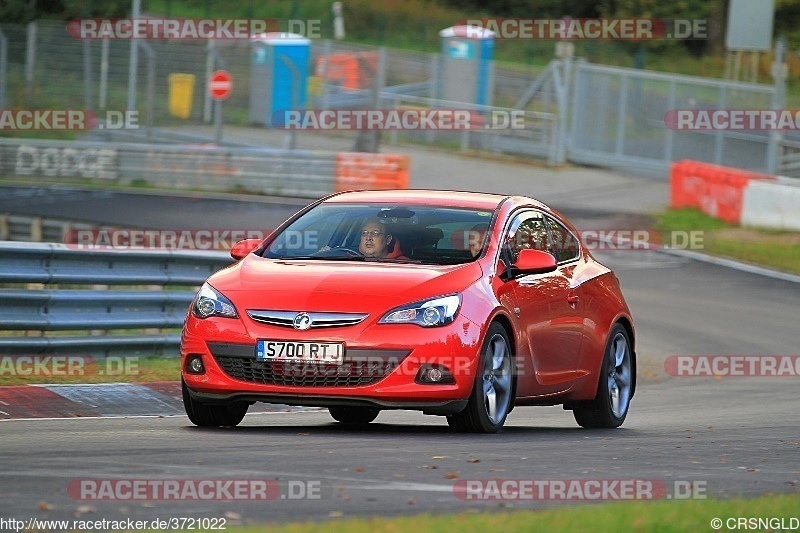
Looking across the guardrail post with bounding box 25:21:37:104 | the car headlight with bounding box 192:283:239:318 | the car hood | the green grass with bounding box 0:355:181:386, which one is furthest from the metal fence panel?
the car headlight with bounding box 192:283:239:318

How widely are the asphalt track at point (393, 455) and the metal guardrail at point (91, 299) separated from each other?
2.05m

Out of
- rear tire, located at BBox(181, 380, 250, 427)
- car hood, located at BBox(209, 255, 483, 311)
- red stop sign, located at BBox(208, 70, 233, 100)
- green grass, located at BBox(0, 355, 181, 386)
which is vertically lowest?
green grass, located at BBox(0, 355, 181, 386)

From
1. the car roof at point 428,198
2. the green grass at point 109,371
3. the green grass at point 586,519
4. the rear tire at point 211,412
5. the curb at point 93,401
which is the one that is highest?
the car roof at point 428,198

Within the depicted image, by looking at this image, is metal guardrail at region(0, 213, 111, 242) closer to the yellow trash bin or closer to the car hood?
the yellow trash bin

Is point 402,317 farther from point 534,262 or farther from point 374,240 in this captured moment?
point 534,262

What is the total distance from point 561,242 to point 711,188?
1876cm

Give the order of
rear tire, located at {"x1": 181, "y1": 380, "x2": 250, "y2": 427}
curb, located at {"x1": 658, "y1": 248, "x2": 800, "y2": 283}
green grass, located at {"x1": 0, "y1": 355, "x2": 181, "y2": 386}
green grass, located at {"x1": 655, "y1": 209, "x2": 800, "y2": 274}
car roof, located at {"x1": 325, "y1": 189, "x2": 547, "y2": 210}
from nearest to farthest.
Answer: rear tire, located at {"x1": 181, "y1": 380, "x2": 250, "y2": 427} < car roof, located at {"x1": 325, "y1": 189, "x2": 547, "y2": 210} < green grass, located at {"x1": 0, "y1": 355, "x2": 181, "y2": 386} < curb, located at {"x1": 658, "y1": 248, "x2": 800, "y2": 283} < green grass, located at {"x1": 655, "y1": 209, "x2": 800, "y2": 274}

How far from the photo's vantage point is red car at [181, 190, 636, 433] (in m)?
9.27

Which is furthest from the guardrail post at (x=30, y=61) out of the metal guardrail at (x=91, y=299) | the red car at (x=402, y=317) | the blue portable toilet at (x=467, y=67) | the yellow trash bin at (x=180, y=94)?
the red car at (x=402, y=317)

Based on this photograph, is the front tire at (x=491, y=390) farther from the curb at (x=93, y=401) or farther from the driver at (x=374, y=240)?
the curb at (x=93, y=401)

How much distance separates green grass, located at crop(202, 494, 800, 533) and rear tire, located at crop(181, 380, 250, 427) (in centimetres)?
364

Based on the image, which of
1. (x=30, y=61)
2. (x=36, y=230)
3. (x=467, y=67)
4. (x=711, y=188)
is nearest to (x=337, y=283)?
(x=36, y=230)

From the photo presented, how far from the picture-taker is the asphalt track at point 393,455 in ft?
21.7

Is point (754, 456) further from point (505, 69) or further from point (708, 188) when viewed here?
point (505, 69)
